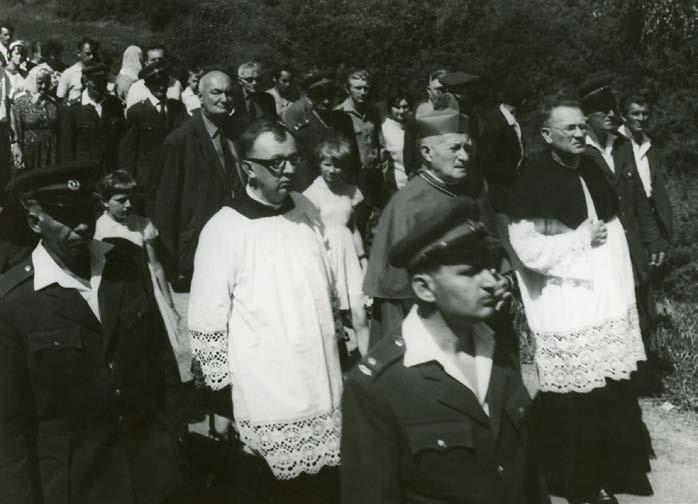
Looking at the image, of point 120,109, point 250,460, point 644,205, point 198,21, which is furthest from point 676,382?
point 198,21

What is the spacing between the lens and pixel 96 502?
337 centimetres

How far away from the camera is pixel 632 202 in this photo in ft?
22.0

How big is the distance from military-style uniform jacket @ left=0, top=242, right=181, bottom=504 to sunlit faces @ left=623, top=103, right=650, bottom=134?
16.4ft

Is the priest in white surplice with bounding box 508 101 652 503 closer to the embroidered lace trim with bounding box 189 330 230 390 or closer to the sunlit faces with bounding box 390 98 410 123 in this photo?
the embroidered lace trim with bounding box 189 330 230 390

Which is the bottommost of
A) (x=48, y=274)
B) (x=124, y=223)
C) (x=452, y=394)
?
(x=452, y=394)

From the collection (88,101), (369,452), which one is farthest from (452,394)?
(88,101)

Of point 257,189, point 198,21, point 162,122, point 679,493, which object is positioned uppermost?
point 198,21

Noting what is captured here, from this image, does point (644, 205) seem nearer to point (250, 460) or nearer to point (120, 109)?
point (250, 460)

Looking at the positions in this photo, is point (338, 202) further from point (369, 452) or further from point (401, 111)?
point (369, 452)

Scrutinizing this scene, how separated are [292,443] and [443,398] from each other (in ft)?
5.41

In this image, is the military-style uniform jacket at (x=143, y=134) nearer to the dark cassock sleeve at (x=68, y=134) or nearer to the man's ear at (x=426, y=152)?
the dark cassock sleeve at (x=68, y=134)

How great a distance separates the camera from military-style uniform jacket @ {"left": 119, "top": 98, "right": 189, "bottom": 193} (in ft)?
29.5

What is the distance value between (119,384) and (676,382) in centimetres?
479

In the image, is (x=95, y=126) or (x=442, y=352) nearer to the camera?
(x=442, y=352)
